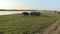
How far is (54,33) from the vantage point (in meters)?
2.73

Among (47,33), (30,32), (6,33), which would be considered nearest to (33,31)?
(30,32)

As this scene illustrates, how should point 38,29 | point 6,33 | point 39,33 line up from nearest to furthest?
point 6,33 < point 39,33 < point 38,29

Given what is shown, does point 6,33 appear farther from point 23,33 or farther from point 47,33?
point 47,33

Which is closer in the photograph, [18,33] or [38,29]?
[18,33]

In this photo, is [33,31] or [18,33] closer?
[18,33]

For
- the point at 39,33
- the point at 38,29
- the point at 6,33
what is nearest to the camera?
the point at 6,33

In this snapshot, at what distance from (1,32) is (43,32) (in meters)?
0.76

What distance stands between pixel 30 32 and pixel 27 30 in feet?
0.39

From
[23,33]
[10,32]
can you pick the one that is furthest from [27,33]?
[10,32]

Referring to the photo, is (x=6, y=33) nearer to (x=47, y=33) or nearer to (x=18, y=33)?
(x=18, y=33)

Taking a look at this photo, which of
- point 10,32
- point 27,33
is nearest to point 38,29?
point 27,33

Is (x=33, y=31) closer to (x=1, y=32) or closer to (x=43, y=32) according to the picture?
(x=43, y=32)

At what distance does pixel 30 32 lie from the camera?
280 centimetres

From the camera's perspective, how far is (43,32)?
2.85 metres
